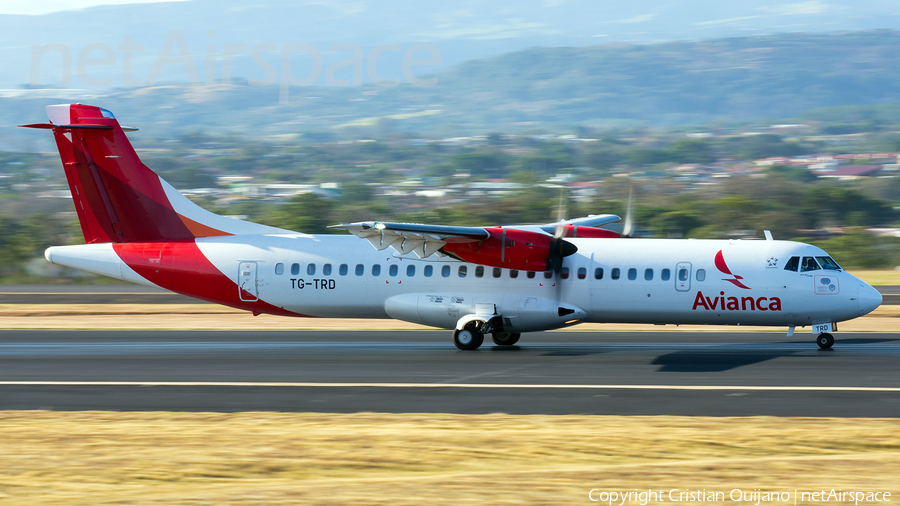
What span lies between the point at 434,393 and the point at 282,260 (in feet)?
28.1

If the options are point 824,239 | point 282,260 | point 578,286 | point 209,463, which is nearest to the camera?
point 209,463

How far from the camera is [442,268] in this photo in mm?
20984

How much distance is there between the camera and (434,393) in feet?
47.3

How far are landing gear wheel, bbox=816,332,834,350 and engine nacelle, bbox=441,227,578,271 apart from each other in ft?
19.8

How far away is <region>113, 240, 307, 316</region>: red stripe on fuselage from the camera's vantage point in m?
21.7

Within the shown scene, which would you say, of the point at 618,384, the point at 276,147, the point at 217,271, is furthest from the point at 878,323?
the point at 276,147

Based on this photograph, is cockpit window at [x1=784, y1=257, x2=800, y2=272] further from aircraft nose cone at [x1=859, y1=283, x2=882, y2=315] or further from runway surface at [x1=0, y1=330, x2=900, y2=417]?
runway surface at [x1=0, y1=330, x2=900, y2=417]

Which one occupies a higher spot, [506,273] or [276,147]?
[276,147]

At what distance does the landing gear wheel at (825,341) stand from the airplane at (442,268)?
0.08ft

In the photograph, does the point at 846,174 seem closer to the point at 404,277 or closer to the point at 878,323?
the point at 878,323

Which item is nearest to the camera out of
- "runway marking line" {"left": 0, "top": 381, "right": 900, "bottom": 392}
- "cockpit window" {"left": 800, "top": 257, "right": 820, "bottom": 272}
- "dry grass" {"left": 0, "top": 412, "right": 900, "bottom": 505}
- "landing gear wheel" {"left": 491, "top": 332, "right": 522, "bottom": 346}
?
"dry grass" {"left": 0, "top": 412, "right": 900, "bottom": 505}

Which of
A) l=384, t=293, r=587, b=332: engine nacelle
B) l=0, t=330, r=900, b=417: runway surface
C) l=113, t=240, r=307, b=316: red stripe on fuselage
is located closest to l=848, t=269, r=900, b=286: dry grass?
l=0, t=330, r=900, b=417: runway surface

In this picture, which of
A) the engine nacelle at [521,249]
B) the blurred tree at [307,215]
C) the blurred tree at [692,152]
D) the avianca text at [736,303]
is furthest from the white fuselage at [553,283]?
the blurred tree at [692,152]

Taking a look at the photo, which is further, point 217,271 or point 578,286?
point 217,271
